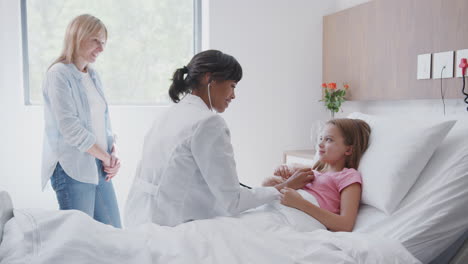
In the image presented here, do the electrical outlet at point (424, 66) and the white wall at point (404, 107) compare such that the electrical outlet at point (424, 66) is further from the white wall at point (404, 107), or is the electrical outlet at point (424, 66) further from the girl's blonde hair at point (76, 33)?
the girl's blonde hair at point (76, 33)

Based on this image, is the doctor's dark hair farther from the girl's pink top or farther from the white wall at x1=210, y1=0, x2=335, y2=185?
the white wall at x1=210, y1=0, x2=335, y2=185

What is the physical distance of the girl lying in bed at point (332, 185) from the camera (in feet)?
4.67

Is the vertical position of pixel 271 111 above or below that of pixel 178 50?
below

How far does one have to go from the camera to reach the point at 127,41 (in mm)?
3041

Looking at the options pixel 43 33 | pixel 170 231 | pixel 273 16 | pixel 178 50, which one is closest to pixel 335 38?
pixel 273 16

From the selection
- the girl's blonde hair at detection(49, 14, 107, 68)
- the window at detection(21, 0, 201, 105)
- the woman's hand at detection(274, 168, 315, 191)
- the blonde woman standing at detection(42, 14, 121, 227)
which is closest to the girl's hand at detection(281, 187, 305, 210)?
the woman's hand at detection(274, 168, 315, 191)

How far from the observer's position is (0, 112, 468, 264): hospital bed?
954 millimetres

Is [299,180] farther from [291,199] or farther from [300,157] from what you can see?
[300,157]

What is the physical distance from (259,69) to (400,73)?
1.03 meters

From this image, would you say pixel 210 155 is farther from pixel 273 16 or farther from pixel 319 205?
pixel 273 16

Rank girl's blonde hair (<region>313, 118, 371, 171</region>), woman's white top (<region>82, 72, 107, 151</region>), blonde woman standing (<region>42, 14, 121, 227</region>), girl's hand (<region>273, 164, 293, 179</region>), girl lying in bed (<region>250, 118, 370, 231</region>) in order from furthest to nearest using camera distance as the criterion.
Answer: woman's white top (<region>82, 72, 107, 151</region>) < blonde woman standing (<region>42, 14, 121, 227</region>) < girl's hand (<region>273, 164, 293, 179</region>) < girl's blonde hair (<region>313, 118, 371, 171</region>) < girl lying in bed (<region>250, 118, 370, 231</region>)

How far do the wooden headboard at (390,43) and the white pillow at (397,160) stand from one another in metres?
0.89

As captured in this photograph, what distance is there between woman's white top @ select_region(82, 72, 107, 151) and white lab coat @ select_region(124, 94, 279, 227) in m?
0.75

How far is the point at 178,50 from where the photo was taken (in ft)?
10.5
